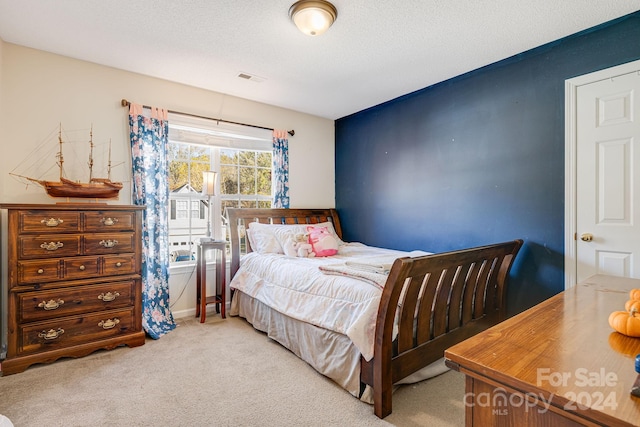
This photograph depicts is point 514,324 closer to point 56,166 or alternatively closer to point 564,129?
point 564,129

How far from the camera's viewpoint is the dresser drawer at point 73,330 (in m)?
2.26

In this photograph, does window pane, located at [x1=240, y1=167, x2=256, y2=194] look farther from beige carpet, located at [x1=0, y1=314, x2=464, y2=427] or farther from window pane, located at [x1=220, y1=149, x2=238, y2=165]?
beige carpet, located at [x1=0, y1=314, x2=464, y2=427]

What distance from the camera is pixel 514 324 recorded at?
1.01 metres

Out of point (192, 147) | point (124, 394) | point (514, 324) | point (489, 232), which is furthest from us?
point (192, 147)

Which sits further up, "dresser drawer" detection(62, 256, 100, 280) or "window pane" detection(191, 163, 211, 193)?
"window pane" detection(191, 163, 211, 193)

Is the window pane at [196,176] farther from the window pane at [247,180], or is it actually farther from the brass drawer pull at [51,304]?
the brass drawer pull at [51,304]

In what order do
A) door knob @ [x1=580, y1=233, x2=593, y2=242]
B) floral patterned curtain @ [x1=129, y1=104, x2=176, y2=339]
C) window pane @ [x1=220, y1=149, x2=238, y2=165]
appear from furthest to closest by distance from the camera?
window pane @ [x1=220, y1=149, x2=238, y2=165], floral patterned curtain @ [x1=129, y1=104, x2=176, y2=339], door knob @ [x1=580, y1=233, x2=593, y2=242]

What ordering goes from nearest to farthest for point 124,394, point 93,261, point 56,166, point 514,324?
point 514,324 → point 124,394 → point 93,261 → point 56,166

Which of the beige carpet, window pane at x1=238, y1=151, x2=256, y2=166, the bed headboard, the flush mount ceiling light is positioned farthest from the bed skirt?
the flush mount ceiling light

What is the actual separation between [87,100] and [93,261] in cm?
151

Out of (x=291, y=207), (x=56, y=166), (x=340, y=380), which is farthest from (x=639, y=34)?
(x=56, y=166)

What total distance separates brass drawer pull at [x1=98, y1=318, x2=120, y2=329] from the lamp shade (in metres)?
1.46

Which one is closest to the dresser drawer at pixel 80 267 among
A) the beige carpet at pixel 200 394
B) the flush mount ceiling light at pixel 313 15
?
the beige carpet at pixel 200 394

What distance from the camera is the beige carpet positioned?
1.77 meters
